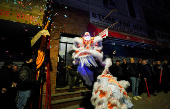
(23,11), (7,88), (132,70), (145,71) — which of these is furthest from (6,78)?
(145,71)

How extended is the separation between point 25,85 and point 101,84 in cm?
232

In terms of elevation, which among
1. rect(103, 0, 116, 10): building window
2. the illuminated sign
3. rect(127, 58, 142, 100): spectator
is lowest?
rect(127, 58, 142, 100): spectator

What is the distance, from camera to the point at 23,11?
294cm

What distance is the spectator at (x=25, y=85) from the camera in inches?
87.4

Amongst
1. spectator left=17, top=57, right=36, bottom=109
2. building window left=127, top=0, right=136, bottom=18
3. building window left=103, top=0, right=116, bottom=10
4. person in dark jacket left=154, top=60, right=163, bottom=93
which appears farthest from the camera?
building window left=127, top=0, right=136, bottom=18

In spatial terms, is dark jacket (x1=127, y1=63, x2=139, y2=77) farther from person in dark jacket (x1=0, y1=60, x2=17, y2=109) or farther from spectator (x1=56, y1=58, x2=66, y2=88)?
person in dark jacket (x1=0, y1=60, x2=17, y2=109)

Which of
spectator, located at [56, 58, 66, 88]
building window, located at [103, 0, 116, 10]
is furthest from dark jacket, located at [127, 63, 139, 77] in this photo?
building window, located at [103, 0, 116, 10]

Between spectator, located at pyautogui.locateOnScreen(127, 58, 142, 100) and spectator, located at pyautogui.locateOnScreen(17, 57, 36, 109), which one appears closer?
spectator, located at pyautogui.locateOnScreen(17, 57, 36, 109)

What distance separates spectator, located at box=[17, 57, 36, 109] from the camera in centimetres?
222

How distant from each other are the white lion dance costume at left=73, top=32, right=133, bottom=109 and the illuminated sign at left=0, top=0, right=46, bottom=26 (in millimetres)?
2456

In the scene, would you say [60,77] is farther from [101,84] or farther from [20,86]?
[101,84]

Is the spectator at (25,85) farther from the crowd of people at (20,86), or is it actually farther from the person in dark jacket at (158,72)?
the person in dark jacket at (158,72)

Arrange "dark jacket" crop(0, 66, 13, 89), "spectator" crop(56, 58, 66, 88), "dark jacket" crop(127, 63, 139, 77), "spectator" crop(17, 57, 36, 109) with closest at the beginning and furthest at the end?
"spectator" crop(17, 57, 36, 109), "dark jacket" crop(0, 66, 13, 89), "spectator" crop(56, 58, 66, 88), "dark jacket" crop(127, 63, 139, 77)

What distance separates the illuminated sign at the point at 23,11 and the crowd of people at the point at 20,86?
5.26ft
